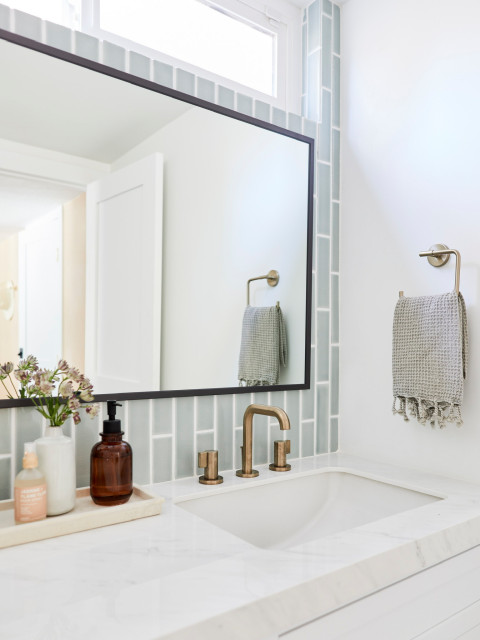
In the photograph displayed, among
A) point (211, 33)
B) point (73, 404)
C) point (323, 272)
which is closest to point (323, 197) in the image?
point (323, 272)

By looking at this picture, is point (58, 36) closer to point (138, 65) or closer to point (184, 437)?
point (138, 65)

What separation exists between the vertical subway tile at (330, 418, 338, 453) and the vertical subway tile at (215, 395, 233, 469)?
1.25ft

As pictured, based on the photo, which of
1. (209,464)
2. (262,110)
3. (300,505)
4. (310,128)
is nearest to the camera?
(209,464)

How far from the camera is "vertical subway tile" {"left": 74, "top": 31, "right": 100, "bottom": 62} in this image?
1.18 m

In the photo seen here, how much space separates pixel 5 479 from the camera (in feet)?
3.52

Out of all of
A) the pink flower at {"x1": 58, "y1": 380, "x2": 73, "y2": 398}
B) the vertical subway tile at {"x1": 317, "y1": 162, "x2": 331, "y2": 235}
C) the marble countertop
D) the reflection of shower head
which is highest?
A: the vertical subway tile at {"x1": 317, "y1": 162, "x2": 331, "y2": 235}

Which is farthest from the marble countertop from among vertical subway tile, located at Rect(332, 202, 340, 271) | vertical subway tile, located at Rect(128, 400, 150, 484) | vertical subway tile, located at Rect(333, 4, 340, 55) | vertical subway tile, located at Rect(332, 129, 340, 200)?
vertical subway tile, located at Rect(333, 4, 340, 55)

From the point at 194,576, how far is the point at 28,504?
0.35m

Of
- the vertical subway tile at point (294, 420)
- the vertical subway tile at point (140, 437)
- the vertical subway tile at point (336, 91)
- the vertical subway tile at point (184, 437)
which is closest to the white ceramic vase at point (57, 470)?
the vertical subway tile at point (140, 437)

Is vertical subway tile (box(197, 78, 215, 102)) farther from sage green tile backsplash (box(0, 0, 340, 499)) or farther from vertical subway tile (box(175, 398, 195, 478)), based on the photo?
vertical subway tile (box(175, 398, 195, 478))

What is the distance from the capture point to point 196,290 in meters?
1.35

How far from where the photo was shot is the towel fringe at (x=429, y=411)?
4.19 feet

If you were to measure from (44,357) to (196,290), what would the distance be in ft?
1.38

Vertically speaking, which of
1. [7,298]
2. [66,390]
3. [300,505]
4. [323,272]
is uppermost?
[323,272]
